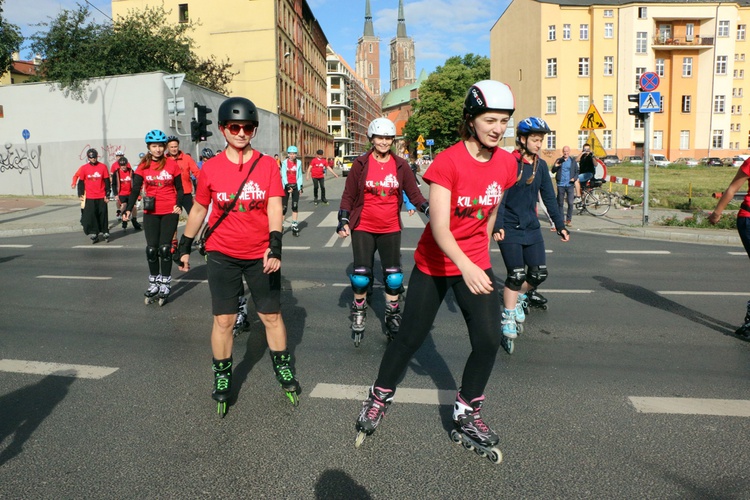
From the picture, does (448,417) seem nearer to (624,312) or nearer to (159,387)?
(159,387)

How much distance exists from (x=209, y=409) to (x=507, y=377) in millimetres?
2122

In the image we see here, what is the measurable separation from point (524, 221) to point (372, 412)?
2690 millimetres

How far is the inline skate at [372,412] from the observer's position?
3.33m

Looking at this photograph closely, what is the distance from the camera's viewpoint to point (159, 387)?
4.30 m

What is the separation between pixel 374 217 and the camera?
5.52m

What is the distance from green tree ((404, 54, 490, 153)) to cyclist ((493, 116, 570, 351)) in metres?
69.3

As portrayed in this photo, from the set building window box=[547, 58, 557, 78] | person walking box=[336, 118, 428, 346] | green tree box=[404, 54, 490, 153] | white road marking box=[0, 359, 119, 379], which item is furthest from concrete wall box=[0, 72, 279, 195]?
green tree box=[404, 54, 490, 153]

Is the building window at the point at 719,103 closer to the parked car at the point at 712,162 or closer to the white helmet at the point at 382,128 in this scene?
the parked car at the point at 712,162

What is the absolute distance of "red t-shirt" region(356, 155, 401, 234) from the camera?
5.52 m

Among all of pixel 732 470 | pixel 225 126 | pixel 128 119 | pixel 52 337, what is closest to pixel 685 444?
pixel 732 470

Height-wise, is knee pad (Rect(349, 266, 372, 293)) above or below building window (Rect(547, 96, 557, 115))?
below

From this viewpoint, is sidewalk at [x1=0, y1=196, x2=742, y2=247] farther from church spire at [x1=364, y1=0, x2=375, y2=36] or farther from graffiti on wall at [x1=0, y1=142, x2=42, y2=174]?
church spire at [x1=364, y1=0, x2=375, y2=36]

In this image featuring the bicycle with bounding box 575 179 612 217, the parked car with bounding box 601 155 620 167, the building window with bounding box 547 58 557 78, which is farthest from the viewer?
the building window with bounding box 547 58 557 78

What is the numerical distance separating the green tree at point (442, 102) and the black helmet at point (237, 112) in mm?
71290
